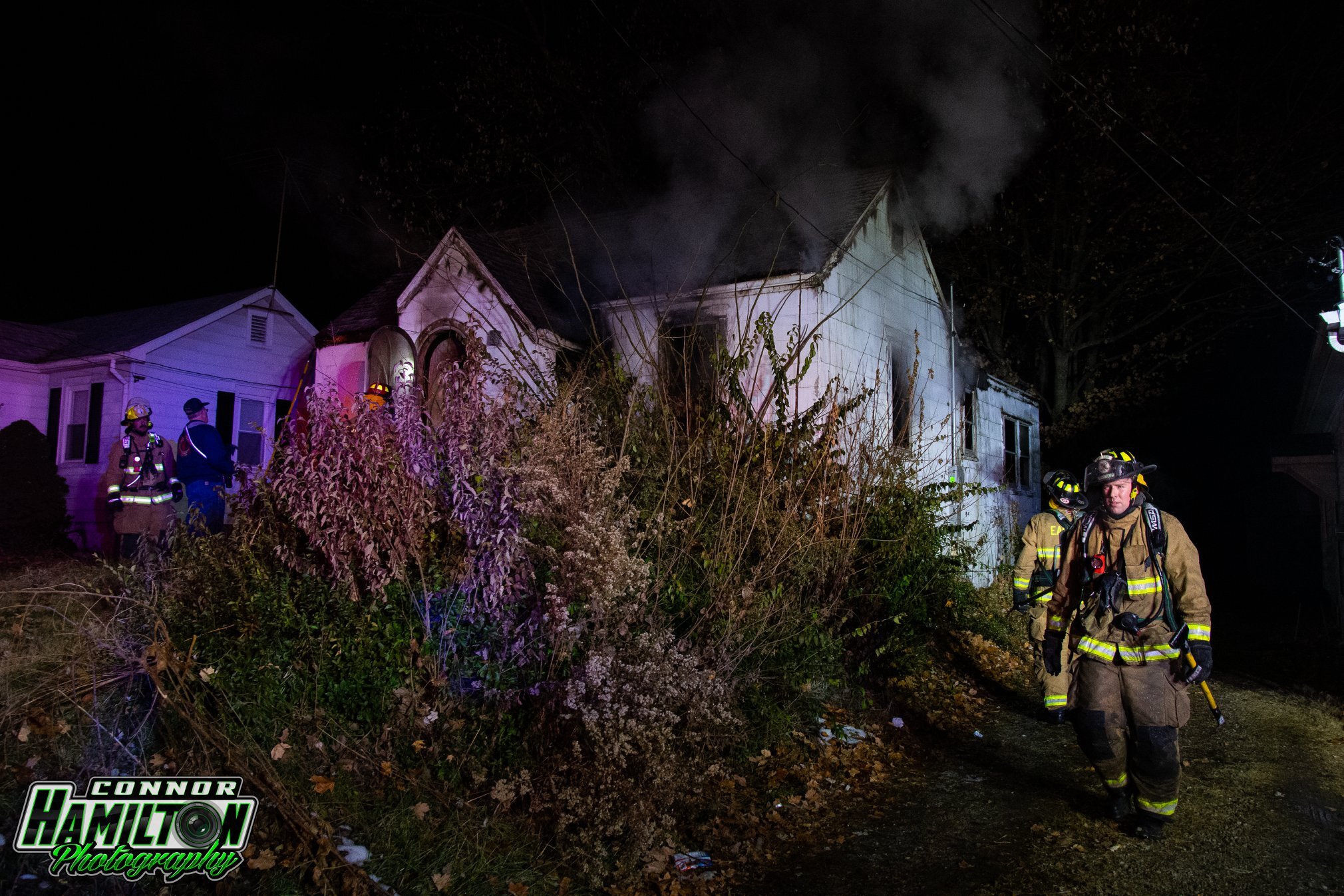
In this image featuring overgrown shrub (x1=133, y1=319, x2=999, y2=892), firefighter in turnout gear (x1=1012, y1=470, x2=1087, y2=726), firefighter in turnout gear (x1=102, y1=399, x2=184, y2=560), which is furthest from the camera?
firefighter in turnout gear (x1=102, y1=399, x2=184, y2=560)

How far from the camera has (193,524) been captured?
5387 mm

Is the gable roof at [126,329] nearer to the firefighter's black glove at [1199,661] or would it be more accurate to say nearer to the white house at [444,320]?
the white house at [444,320]

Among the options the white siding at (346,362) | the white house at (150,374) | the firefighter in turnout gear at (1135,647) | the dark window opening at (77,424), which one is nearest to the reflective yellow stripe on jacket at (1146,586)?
the firefighter in turnout gear at (1135,647)

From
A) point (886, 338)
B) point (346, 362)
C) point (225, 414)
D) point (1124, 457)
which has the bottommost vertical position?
point (1124, 457)

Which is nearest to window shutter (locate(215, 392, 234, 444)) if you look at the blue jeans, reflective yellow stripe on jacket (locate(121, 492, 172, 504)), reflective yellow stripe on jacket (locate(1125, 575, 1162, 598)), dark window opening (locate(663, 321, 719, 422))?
the blue jeans

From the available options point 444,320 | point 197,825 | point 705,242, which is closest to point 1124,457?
point 197,825

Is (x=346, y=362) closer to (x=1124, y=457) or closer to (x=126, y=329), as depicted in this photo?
(x=126, y=329)

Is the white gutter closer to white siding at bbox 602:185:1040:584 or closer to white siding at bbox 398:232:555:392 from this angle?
white siding at bbox 398:232:555:392

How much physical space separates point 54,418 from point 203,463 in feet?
37.9

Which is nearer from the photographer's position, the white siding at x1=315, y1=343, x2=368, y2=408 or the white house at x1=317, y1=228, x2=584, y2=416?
the white house at x1=317, y1=228, x2=584, y2=416

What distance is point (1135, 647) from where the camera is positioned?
Answer: 4438 mm

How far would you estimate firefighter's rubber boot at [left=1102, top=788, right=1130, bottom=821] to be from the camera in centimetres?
461

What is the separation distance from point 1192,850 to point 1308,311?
19.0 m

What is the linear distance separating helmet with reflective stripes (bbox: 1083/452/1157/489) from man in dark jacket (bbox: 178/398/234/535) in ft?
24.2
